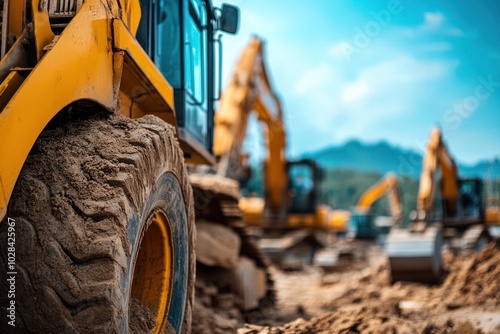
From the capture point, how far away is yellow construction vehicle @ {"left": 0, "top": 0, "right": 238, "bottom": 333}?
6.66 feet

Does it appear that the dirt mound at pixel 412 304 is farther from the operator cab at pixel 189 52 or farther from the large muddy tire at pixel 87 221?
the operator cab at pixel 189 52

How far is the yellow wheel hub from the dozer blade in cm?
653

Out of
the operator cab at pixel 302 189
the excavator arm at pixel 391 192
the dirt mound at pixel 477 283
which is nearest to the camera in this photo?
the dirt mound at pixel 477 283

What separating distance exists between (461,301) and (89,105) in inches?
232

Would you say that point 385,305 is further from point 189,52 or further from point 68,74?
point 68,74

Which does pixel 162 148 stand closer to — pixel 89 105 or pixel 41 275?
pixel 89 105

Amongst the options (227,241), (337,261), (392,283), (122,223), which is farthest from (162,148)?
(337,261)

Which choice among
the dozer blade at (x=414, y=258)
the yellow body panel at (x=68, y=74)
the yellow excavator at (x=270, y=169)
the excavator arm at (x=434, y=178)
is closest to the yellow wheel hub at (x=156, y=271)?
the yellow body panel at (x=68, y=74)

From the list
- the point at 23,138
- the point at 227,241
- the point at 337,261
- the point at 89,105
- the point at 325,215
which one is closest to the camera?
the point at 23,138

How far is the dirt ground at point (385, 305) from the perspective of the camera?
4391 millimetres

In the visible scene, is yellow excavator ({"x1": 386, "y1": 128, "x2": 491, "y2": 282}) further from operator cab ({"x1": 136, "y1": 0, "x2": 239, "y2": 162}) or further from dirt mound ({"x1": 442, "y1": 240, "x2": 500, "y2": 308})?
operator cab ({"x1": 136, "y1": 0, "x2": 239, "y2": 162})

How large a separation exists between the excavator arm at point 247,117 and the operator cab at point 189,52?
1720 millimetres

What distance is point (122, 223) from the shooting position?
2.22 meters

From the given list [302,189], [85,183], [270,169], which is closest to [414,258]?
[270,169]
